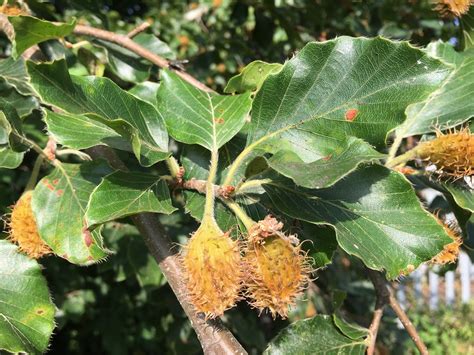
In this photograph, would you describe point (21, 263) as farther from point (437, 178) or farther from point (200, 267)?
point (437, 178)

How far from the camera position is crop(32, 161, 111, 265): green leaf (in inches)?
40.1

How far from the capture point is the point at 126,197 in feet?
2.99

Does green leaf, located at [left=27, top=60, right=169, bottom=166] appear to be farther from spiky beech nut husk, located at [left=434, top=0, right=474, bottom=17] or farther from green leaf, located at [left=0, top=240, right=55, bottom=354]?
spiky beech nut husk, located at [left=434, top=0, right=474, bottom=17]

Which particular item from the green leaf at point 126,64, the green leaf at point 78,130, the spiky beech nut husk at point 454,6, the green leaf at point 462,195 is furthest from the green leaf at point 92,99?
the spiky beech nut husk at point 454,6

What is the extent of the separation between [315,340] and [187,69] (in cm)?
153

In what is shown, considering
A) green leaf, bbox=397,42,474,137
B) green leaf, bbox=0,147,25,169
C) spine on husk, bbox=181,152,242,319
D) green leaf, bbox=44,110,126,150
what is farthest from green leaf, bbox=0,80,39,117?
green leaf, bbox=397,42,474,137

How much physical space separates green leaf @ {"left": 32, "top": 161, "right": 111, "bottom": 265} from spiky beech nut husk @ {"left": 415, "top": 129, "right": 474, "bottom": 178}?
587 millimetres

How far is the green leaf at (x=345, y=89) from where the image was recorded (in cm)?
88

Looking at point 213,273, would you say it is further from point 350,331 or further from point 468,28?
point 468,28

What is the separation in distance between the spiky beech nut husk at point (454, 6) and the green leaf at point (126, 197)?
0.84 m

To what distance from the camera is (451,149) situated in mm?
961

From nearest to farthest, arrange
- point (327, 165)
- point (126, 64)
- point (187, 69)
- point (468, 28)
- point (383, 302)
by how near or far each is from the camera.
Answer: point (327, 165)
point (383, 302)
point (468, 28)
point (126, 64)
point (187, 69)

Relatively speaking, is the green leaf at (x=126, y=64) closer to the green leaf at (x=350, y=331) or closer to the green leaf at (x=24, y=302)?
the green leaf at (x=24, y=302)

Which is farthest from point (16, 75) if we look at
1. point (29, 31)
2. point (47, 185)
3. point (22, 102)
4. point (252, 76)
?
point (252, 76)
